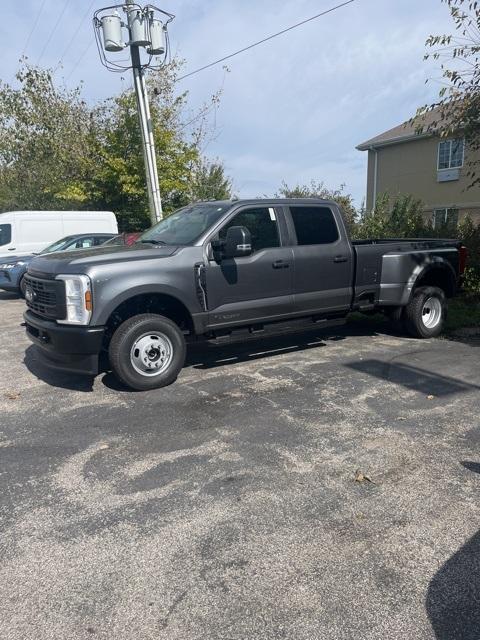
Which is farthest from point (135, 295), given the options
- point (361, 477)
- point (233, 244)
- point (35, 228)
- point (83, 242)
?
point (35, 228)

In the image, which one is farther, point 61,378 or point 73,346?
point 61,378

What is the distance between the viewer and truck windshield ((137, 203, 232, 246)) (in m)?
6.02

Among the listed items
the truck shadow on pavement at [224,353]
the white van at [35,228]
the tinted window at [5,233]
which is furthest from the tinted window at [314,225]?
the tinted window at [5,233]

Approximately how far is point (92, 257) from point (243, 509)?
326 centimetres

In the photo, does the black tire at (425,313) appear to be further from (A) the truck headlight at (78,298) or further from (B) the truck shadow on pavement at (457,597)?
(B) the truck shadow on pavement at (457,597)

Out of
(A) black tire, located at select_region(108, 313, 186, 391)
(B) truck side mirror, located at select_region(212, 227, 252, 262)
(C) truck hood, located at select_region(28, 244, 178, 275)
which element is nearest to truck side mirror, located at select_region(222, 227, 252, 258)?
(B) truck side mirror, located at select_region(212, 227, 252, 262)

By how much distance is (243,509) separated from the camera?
323 centimetres

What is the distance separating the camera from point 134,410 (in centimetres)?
499

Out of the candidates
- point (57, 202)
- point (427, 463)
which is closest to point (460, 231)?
point (427, 463)

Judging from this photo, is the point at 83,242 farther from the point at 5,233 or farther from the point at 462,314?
the point at 462,314

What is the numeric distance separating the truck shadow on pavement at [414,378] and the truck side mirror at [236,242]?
6.50 feet

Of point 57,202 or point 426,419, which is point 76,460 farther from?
point 57,202

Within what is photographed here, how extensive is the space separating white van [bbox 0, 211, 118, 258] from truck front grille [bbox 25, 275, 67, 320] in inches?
352

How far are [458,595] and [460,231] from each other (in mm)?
10570
